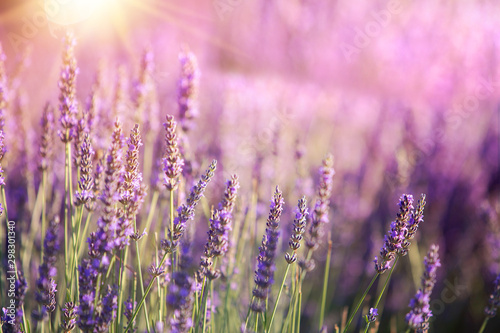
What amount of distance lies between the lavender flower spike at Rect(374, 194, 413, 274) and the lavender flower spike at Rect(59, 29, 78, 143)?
99cm

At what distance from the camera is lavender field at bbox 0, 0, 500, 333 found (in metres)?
1.03

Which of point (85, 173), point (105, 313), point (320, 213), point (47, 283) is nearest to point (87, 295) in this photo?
point (105, 313)

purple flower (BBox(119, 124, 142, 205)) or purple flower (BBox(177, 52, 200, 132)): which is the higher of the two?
purple flower (BBox(177, 52, 200, 132))

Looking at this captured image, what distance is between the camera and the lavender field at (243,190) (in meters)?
1.03

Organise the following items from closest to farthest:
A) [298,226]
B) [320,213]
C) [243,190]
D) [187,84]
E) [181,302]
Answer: [181,302] < [298,226] < [320,213] < [187,84] < [243,190]

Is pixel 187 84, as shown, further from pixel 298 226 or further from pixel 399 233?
pixel 399 233

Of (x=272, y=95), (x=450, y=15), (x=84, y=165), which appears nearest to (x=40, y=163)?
(x=84, y=165)

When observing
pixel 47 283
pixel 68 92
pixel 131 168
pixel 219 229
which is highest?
pixel 68 92

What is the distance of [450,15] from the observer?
512cm

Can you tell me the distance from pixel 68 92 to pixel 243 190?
1.31 meters

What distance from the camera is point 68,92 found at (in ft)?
4.00

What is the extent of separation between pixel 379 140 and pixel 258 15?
7.13m

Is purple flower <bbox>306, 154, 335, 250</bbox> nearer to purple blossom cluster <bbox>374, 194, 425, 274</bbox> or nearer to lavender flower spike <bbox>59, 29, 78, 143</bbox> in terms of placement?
purple blossom cluster <bbox>374, 194, 425, 274</bbox>

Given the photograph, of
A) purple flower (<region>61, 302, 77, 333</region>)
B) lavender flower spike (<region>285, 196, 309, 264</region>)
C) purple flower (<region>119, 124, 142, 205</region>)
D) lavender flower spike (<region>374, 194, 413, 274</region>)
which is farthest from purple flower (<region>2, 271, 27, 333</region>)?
lavender flower spike (<region>374, 194, 413, 274</region>)
